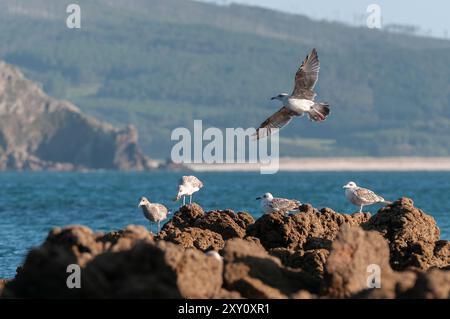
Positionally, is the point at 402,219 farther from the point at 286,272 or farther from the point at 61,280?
the point at 61,280

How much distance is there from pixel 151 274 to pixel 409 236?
5.33 meters

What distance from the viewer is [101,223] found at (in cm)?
3891

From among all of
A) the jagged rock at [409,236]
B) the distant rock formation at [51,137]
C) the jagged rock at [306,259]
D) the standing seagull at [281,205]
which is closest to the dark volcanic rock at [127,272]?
the jagged rock at [306,259]

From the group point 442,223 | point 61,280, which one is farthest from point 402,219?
point 442,223

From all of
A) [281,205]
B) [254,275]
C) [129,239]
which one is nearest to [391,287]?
[254,275]

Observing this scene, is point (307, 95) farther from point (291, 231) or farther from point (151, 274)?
point (151, 274)

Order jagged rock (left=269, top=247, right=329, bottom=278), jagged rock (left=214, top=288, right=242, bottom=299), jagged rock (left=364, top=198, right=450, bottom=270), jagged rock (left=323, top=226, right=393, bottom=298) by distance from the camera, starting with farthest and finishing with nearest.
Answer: jagged rock (left=364, top=198, right=450, bottom=270)
jagged rock (left=269, top=247, right=329, bottom=278)
jagged rock (left=323, top=226, right=393, bottom=298)
jagged rock (left=214, top=288, right=242, bottom=299)

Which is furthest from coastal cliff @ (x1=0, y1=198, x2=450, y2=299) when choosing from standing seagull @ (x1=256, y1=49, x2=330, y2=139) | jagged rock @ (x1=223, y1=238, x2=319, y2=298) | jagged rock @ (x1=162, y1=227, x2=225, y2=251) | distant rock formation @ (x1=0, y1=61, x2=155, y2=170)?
distant rock formation @ (x1=0, y1=61, x2=155, y2=170)

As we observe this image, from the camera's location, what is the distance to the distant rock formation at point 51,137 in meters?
182

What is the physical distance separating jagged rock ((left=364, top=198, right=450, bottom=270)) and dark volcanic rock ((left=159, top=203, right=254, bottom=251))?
2.13m

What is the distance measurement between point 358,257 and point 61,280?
3114mm

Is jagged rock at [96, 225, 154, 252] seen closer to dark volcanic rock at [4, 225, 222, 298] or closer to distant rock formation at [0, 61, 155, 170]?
dark volcanic rock at [4, 225, 222, 298]

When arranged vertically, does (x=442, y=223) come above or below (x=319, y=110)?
below

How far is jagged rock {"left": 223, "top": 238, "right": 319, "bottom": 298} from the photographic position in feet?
43.2
